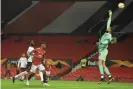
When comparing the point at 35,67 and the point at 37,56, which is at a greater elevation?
the point at 37,56

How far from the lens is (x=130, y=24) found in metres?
34.7

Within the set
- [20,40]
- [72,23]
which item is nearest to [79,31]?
[72,23]

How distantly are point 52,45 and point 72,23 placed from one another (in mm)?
2986

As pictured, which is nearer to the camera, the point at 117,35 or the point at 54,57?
the point at 117,35

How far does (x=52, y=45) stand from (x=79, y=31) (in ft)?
10.6

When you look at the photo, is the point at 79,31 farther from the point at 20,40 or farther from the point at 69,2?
the point at 20,40

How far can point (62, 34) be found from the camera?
119ft

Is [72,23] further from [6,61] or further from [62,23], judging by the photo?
[6,61]

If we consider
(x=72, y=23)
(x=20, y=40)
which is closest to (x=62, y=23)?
(x=72, y=23)

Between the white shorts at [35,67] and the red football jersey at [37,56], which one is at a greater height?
the red football jersey at [37,56]

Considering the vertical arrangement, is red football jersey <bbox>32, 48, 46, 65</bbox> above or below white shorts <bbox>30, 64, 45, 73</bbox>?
above

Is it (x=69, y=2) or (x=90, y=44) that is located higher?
(x=69, y=2)

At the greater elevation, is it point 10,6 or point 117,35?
point 10,6

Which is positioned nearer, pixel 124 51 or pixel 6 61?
pixel 124 51
